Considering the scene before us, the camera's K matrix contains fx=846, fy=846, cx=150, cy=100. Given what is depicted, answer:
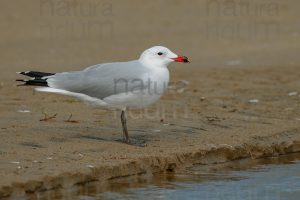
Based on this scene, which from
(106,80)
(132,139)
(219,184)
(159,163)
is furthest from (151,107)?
(219,184)

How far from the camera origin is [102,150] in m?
7.93

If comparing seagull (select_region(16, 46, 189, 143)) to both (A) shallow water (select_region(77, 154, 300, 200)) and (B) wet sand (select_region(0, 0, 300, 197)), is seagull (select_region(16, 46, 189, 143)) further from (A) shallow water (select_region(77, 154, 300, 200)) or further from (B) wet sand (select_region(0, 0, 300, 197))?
(A) shallow water (select_region(77, 154, 300, 200))

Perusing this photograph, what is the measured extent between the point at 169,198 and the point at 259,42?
919 cm

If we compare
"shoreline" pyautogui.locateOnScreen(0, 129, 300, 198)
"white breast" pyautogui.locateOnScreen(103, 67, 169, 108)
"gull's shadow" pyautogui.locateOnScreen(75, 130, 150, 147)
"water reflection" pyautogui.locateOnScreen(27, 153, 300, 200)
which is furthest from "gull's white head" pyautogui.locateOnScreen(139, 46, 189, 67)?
"water reflection" pyautogui.locateOnScreen(27, 153, 300, 200)

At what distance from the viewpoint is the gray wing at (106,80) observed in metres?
8.17

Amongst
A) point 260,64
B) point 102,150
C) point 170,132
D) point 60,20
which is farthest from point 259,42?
point 102,150

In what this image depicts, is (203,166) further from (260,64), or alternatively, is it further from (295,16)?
(295,16)

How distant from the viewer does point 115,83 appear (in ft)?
27.0

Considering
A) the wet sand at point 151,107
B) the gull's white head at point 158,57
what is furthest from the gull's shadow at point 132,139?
the gull's white head at point 158,57

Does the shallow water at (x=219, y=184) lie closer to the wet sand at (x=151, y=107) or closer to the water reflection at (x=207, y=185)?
the water reflection at (x=207, y=185)

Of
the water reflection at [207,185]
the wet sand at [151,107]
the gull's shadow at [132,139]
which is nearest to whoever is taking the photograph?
the water reflection at [207,185]

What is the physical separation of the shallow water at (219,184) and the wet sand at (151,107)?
195 millimetres

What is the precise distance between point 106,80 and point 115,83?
10 cm

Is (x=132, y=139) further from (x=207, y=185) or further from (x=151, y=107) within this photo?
(x=151, y=107)
